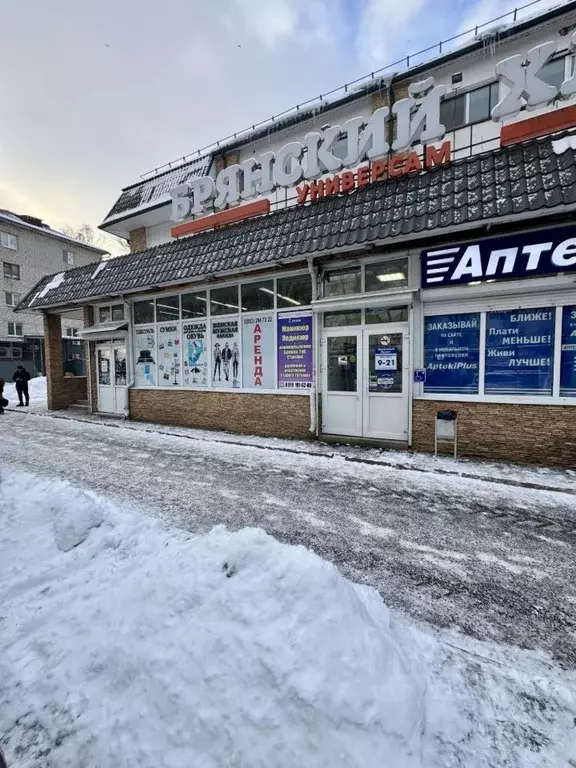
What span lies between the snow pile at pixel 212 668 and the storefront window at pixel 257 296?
22.8 ft

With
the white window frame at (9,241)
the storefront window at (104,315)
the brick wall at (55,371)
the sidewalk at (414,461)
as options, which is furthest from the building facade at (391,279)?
the white window frame at (9,241)

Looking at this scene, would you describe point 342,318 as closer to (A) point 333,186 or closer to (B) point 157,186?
(A) point 333,186

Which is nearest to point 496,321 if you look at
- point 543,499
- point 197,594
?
point 543,499

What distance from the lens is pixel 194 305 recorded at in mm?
10484

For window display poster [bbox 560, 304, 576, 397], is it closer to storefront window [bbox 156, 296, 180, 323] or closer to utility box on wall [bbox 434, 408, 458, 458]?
utility box on wall [bbox 434, 408, 458, 458]

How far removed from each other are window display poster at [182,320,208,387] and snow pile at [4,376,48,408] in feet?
30.5

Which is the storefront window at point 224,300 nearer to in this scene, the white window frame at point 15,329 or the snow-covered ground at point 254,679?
the snow-covered ground at point 254,679

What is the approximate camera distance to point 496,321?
686 cm

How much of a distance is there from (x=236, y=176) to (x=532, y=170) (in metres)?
6.40

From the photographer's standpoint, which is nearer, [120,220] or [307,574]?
[307,574]

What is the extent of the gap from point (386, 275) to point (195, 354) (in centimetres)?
545

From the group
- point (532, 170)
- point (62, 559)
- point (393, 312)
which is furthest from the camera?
point (393, 312)

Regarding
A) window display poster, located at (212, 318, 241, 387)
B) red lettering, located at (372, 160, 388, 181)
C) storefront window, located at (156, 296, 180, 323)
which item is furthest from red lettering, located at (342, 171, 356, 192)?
storefront window, located at (156, 296, 180, 323)

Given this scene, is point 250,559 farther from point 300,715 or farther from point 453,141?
point 453,141
